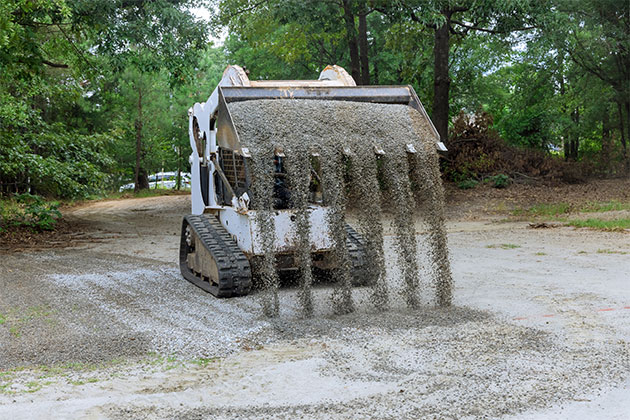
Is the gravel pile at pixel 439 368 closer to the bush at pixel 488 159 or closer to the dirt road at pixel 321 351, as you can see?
the dirt road at pixel 321 351

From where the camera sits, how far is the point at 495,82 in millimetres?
31359

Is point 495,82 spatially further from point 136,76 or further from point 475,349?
point 475,349

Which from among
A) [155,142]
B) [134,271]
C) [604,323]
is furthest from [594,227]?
[155,142]

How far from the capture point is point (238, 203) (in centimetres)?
762

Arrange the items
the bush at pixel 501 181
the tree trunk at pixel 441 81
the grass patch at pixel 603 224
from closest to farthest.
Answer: the grass patch at pixel 603 224
the bush at pixel 501 181
the tree trunk at pixel 441 81

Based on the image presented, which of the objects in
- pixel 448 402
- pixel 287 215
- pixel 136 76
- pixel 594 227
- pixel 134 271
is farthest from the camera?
pixel 136 76

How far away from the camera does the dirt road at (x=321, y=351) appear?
411 cm

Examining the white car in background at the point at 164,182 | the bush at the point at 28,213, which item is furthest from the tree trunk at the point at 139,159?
the bush at the point at 28,213

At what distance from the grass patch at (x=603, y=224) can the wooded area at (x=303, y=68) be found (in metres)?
4.89

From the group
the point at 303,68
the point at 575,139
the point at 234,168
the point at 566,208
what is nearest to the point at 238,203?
the point at 234,168

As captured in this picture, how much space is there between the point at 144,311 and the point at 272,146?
2234mm

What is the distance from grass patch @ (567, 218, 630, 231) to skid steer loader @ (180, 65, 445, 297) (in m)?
5.92

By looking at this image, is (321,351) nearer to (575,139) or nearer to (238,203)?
(238,203)

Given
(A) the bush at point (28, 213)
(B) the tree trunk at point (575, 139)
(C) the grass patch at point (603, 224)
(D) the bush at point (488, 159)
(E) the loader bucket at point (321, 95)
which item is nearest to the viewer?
(E) the loader bucket at point (321, 95)
